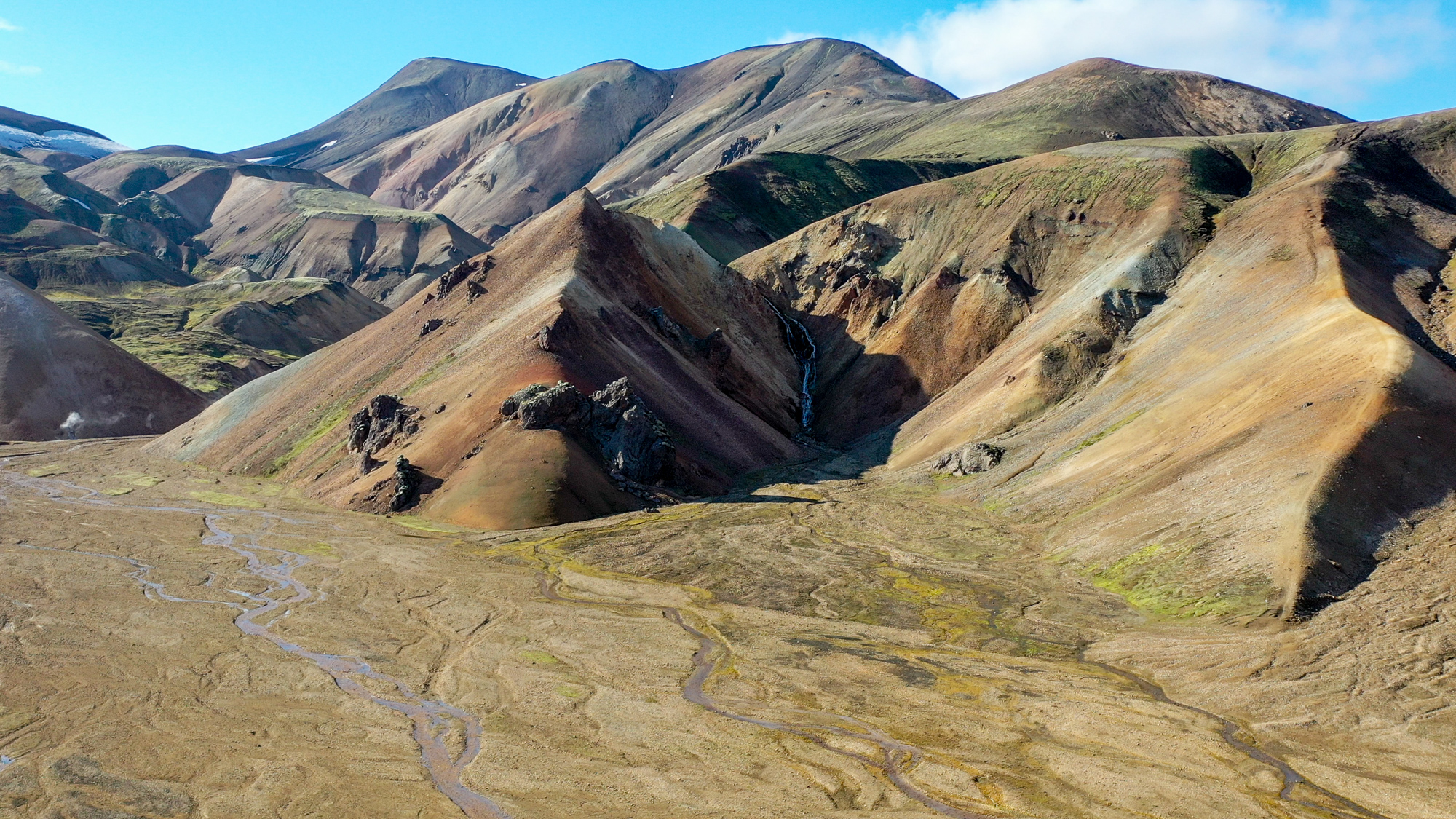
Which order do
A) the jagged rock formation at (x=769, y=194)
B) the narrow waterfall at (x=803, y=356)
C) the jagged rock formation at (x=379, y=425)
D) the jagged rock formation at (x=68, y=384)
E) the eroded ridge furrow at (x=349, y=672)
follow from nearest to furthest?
the eroded ridge furrow at (x=349, y=672)
the jagged rock formation at (x=379, y=425)
the narrow waterfall at (x=803, y=356)
the jagged rock formation at (x=68, y=384)
the jagged rock formation at (x=769, y=194)

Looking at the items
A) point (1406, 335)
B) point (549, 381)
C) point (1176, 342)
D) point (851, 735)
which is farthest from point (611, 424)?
point (1406, 335)

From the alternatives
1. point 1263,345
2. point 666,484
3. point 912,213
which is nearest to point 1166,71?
point 912,213

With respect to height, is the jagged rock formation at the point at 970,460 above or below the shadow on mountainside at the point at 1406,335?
below

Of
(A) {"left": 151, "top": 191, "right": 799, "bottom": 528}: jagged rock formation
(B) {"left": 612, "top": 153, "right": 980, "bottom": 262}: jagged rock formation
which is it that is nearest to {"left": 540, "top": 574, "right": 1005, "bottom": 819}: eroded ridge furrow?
(A) {"left": 151, "top": 191, "right": 799, "bottom": 528}: jagged rock formation

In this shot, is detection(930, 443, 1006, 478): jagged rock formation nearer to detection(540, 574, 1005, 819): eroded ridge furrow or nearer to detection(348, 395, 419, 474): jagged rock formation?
detection(540, 574, 1005, 819): eroded ridge furrow

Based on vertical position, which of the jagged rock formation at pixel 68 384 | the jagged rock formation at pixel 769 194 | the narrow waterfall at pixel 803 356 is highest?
the jagged rock formation at pixel 769 194

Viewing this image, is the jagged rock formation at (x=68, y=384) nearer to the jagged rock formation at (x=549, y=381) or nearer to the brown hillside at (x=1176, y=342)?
the jagged rock formation at (x=549, y=381)

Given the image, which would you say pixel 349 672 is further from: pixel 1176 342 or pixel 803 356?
pixel 803 356

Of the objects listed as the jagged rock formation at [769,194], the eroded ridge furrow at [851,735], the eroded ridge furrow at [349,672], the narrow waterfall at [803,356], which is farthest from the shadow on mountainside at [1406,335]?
the jagged rock formation at [769,194]
